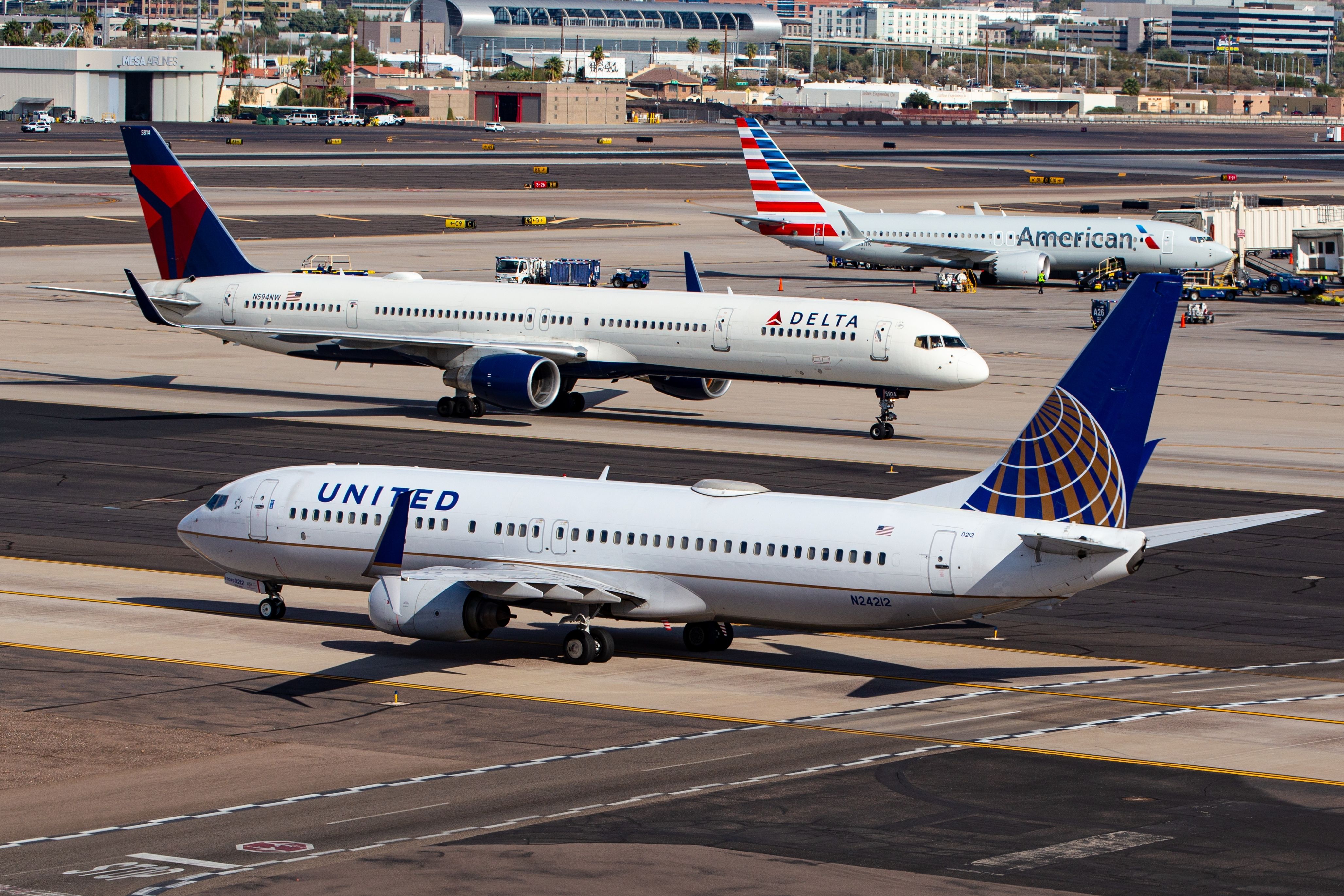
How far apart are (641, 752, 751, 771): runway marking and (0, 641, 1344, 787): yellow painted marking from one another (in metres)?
2.11

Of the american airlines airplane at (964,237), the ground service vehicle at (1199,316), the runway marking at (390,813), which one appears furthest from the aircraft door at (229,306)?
the ground service vehicle at (1199,316)

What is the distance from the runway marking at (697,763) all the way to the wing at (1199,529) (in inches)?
336

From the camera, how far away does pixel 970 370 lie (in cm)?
6550

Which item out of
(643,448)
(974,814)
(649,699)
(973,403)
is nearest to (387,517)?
(649,699)

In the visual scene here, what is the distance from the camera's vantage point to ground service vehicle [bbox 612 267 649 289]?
4375 inches

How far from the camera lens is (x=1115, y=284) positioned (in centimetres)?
11856

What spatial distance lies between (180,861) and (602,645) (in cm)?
1368

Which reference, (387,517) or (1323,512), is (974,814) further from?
(1323,512)

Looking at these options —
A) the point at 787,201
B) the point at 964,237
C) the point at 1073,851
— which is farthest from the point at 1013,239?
the point at 1073,851

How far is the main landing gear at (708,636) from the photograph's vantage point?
39.2 meters

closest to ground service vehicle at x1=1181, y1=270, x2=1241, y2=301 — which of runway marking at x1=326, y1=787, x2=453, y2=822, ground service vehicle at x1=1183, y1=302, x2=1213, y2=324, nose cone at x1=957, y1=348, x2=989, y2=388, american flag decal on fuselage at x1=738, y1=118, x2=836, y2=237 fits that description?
ground service vehicle at x1=1183, y1=302, x2=1213, y2=324

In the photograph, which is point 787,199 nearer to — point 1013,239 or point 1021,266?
point 1013,239

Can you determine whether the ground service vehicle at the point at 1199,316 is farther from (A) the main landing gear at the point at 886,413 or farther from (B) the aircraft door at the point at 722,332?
(B) the aircraft door at the point at 722,332

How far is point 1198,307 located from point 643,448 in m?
53.4
